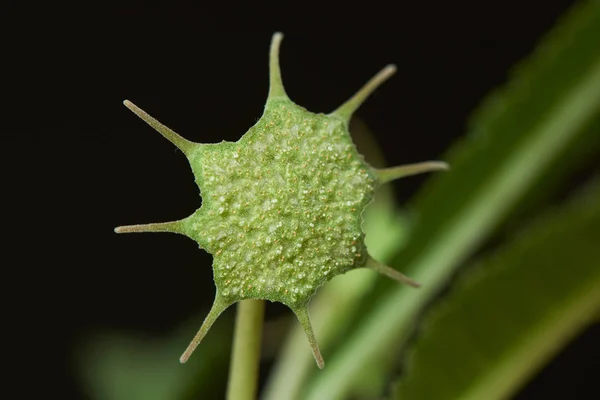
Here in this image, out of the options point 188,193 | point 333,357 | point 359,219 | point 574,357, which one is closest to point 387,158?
point 188,193

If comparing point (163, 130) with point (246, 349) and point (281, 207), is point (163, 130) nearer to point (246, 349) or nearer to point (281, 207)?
point (281, 207)

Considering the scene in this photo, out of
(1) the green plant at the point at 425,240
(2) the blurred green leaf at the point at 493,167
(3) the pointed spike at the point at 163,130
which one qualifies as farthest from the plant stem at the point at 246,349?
(2) the blurred green leaf at the point at 493,167

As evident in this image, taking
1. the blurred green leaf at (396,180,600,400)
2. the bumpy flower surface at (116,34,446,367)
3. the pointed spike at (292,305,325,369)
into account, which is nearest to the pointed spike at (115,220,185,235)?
the bumpy flower surface at (116,34,446,367)

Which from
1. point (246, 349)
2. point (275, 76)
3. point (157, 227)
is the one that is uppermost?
point (275, 76)

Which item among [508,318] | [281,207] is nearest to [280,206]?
[281,207]

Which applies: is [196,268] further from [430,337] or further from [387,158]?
[430,337]

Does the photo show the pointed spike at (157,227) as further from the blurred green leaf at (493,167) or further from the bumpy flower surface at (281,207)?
the blurred green leaf at (493,167)
